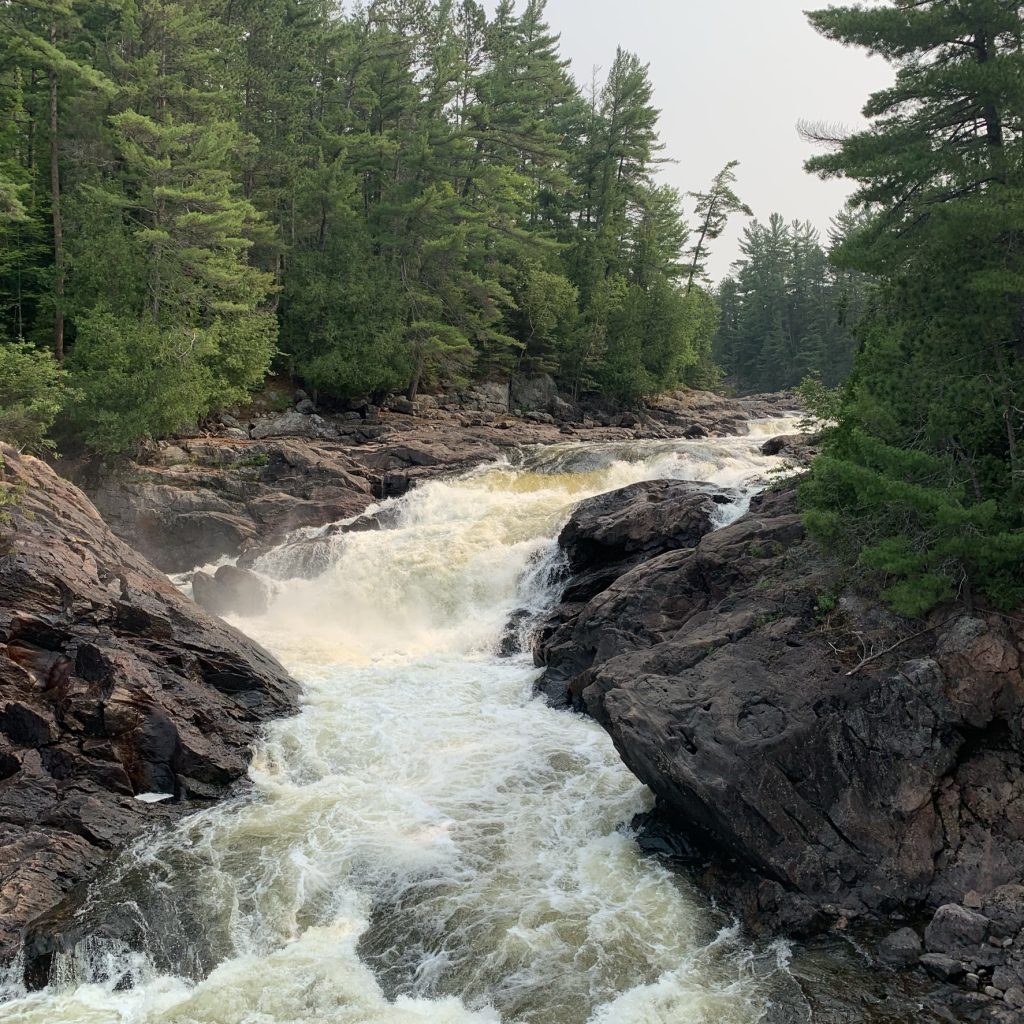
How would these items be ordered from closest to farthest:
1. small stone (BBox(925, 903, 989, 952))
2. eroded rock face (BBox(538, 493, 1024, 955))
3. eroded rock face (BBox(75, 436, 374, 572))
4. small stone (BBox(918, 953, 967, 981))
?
small stone (BBox(918, 953, 967, 981)), small stone (BBox(925, 903, 989, 952)), eroded rock face (BBox(538, 493, 1024, 955)), eroded rock face (BBox(75, 436, 374, 572))

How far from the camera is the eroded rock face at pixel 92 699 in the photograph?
31.2 ft

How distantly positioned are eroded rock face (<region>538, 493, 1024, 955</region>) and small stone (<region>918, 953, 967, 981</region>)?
153mm

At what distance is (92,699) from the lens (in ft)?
36.1

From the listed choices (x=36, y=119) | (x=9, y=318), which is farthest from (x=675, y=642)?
(x=36, y=119)

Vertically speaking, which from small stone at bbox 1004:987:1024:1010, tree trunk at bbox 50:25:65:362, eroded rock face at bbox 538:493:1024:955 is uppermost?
tree trunk at bbox 50:25:65:362

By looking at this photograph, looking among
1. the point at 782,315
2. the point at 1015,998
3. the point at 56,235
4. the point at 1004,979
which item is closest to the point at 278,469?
the point at 56,235

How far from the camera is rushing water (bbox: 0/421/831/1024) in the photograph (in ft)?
24.1

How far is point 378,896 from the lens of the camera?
882 centimetres

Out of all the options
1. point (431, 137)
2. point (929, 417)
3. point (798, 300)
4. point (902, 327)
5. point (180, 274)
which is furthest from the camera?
point (798, 300)

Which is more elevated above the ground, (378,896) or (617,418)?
(617,418)

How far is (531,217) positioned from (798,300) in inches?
1377

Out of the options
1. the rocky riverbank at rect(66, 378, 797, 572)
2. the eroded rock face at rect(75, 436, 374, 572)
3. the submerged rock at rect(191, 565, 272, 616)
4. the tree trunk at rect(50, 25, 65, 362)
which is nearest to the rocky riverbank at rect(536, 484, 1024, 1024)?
the submerged rock at rect(191, 565, 272, 616)

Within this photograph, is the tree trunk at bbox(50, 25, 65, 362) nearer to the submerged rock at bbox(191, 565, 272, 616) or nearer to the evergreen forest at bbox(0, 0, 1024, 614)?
the evergreen forest at bbox(0, 0, 1024, 614)

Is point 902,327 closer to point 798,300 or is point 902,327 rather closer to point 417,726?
point 417,726
